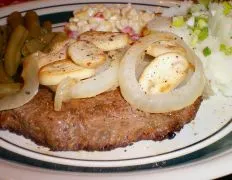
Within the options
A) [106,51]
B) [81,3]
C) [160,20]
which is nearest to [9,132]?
[106,51]

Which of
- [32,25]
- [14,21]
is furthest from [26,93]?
[14,21]

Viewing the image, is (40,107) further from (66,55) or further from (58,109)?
(66,55)

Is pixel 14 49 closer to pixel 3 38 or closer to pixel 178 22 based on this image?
pixel 3 38

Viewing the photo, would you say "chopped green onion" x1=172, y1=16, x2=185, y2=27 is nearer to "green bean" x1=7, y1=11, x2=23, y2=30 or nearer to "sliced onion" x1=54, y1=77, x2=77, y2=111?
"sliced onion" x1=54, y1=77, x2=77, y2=111

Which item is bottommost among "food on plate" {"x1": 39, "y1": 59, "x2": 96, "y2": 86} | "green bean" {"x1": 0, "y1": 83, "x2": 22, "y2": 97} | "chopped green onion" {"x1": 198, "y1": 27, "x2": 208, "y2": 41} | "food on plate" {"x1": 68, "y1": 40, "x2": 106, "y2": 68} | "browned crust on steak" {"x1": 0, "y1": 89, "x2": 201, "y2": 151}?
"browned crust on steak" {"x1": 0, "y1": 89, "x2": 201, "y2": 151}

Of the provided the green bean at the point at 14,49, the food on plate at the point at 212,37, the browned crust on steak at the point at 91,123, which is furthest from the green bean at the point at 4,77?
the food on plate at the point at 212,37

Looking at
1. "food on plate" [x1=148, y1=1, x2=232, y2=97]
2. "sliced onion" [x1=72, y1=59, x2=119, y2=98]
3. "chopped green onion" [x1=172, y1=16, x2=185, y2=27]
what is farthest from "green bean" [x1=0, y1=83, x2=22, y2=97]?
"chopped green onion" [x1=172, y1=16, x2=185, y2=27]

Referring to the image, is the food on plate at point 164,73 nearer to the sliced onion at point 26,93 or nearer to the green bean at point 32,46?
the sliced onion at point 26,93
